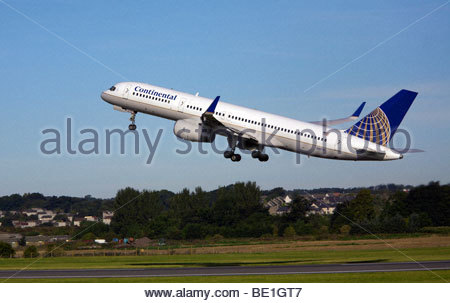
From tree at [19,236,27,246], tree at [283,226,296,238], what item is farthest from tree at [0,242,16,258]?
tree at [283,226,296,238]

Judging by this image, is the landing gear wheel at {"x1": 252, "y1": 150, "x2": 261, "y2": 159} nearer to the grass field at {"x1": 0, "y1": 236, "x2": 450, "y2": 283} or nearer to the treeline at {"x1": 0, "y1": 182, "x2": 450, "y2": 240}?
the grass field at {"x1": 0, "y1": 236, "x2": 450, "y2": 283}

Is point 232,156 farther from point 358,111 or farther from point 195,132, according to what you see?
point 358,111

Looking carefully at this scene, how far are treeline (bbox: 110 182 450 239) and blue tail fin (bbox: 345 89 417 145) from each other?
1939 cm

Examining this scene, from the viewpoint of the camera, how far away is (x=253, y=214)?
10562cm

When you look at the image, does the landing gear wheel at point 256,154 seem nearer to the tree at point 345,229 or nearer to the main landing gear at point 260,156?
the main landing gear at point 260,156

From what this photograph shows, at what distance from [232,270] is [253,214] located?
Answer: 56.7 meters

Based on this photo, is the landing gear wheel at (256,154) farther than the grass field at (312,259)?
Yes

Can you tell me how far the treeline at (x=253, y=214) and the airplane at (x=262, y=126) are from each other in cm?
2005

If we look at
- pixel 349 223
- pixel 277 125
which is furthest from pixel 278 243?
pixel 277 125

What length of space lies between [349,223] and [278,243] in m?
14.5

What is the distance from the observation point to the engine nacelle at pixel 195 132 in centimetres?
6419

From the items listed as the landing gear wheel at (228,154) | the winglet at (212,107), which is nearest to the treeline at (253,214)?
the landing gear wheel at (228,154)

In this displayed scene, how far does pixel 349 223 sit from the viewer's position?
92750mm

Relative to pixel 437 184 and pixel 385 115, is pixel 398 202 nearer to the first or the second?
pixel 437 184
